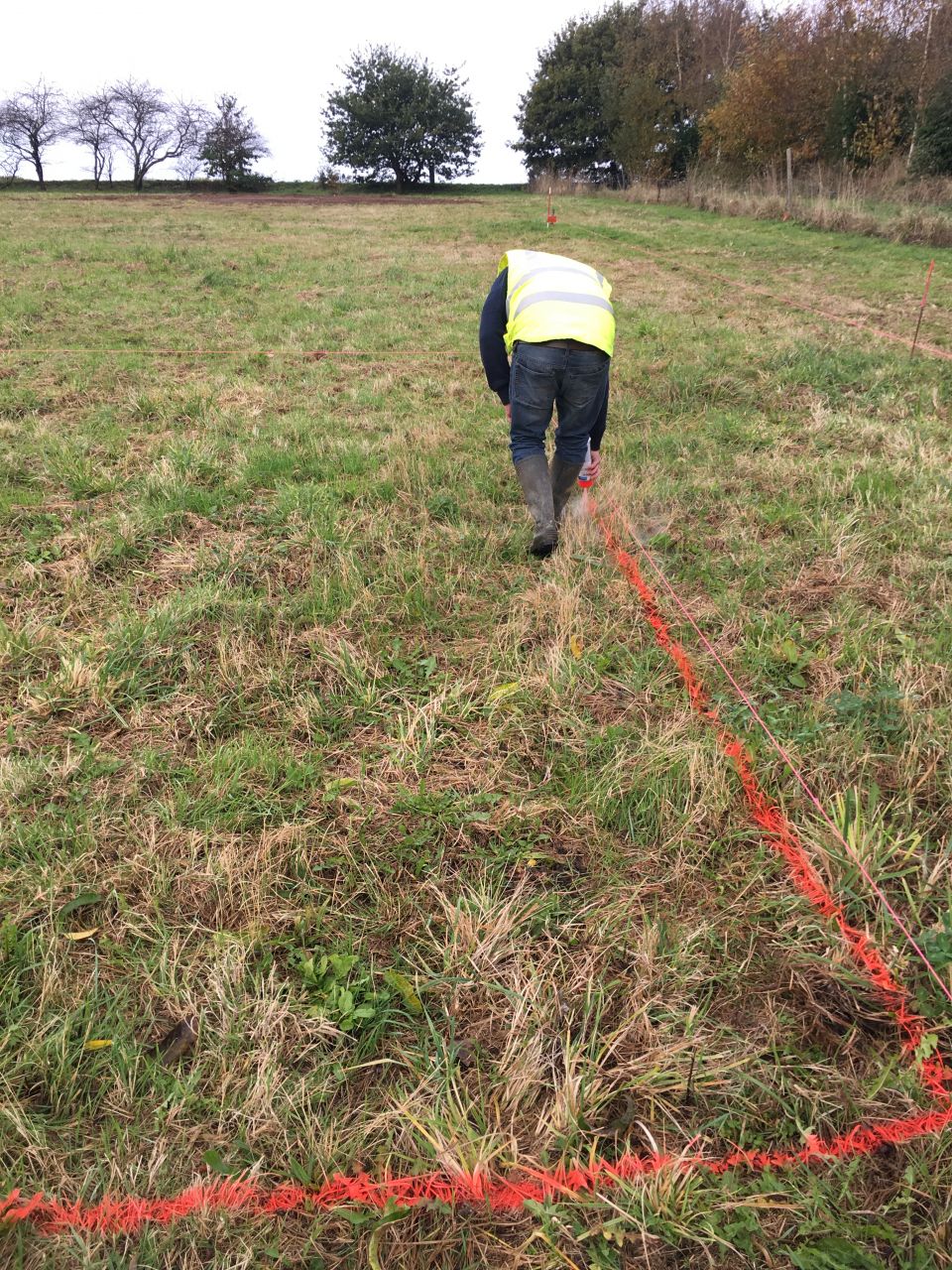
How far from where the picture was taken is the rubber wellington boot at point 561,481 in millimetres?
3561

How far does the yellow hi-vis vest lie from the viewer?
3.04 meters

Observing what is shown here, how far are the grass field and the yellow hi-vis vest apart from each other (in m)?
0.95

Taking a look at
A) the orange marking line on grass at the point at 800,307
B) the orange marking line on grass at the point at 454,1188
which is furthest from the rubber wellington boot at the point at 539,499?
the orange marking line on grass at the point at 800,307

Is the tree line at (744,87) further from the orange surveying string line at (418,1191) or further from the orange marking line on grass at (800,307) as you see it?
the orange surveying string line at (418,1191)

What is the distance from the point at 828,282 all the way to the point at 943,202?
26.8 ft

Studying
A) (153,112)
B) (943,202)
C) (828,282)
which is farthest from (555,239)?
(153,112)

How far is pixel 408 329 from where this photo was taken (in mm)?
7859

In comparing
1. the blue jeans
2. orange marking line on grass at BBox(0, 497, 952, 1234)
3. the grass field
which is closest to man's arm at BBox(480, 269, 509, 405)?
the blue jeans

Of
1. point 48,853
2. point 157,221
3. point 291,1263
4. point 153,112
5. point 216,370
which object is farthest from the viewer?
point 153,112

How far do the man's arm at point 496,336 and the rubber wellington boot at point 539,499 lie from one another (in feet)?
1.84

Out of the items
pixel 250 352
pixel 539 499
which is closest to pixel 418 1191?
A: pixel 539 499

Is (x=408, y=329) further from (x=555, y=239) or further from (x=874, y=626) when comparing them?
(x=555, y=239)

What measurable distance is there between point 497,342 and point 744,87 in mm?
23299

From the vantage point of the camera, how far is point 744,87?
20.0 meters
